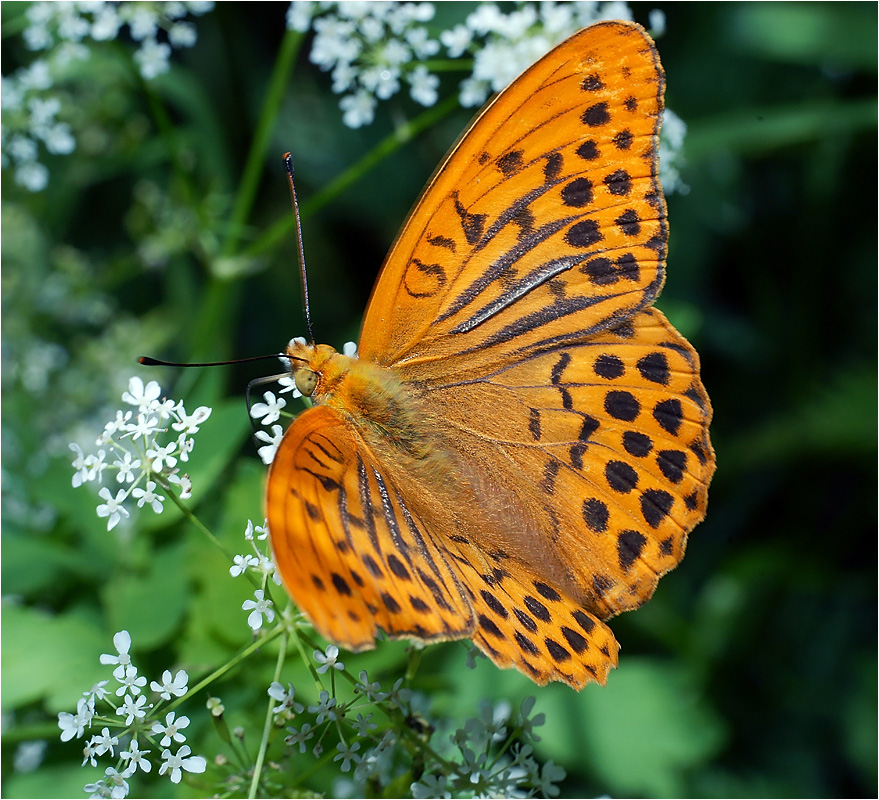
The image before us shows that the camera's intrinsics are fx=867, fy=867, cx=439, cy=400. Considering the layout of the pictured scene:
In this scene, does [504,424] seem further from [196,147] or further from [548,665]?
[196,147]

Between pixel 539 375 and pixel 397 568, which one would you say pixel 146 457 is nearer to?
pixel 397 568

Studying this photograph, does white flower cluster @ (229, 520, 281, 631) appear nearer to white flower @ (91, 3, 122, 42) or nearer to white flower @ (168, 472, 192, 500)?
white flower @ (168, 472, 192, 500)

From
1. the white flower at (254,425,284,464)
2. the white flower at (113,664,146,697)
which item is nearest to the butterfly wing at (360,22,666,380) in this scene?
the white flower at (254,425,284,464)

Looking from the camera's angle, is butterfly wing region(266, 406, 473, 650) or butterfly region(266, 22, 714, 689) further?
butterfly region(266, 22, 714, 689)

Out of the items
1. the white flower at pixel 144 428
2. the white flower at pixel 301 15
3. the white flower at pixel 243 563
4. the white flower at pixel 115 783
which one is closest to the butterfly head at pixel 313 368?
the white flower at pixel 144 428

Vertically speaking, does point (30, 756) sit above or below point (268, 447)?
below

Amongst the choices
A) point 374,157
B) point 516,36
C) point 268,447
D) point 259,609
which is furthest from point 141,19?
point 259,609
